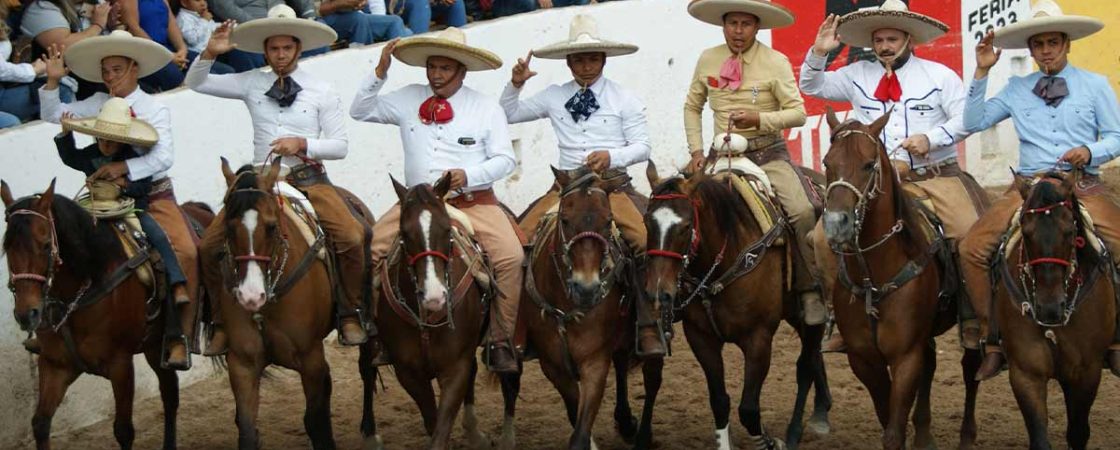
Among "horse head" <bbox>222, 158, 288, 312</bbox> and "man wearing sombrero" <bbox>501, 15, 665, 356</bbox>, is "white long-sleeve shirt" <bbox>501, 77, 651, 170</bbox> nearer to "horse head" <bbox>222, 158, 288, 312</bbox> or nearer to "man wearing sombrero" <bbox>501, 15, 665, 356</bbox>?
"man wearing sombrero" <bbox>501, 15, 665, 356</bbox>

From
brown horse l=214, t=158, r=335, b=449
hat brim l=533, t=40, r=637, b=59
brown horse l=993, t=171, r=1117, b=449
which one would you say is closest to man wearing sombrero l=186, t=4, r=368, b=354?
brown horse l=214, t=158, r=335, b=449

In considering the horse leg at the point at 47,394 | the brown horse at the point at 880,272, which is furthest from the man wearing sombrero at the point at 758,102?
the horse leg at the point at 47,394

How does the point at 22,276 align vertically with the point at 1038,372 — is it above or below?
above

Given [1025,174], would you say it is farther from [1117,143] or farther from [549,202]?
[549,202]

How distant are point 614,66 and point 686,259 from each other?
22.7 feet

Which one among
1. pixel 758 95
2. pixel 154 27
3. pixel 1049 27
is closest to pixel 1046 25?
pixel 1049 27

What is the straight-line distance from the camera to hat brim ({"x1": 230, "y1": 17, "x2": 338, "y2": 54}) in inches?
425

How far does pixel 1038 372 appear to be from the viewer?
31.1 ft

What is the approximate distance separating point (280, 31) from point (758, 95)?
3.03 meters

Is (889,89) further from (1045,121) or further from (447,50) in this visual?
(447,50)

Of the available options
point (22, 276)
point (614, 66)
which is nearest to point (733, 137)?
point (22, 276)

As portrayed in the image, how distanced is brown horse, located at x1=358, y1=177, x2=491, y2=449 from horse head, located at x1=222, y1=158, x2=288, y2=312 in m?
0.70

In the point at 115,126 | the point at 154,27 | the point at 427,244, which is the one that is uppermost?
the point at 154,27

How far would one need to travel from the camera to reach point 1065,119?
397 inches
